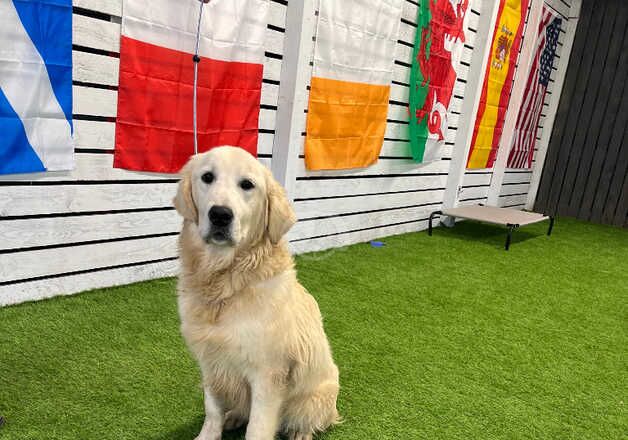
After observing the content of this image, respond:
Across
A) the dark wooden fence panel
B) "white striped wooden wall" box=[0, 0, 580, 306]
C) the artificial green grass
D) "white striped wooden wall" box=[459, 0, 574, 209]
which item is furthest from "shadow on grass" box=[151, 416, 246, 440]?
the dark wooden fence panel

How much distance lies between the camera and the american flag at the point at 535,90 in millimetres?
7152

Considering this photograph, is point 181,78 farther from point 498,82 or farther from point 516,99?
point 516,99

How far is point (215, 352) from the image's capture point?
1543 millimetres

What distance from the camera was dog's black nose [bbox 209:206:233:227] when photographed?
1.42 meters

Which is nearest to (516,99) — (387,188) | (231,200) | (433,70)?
(433,70)

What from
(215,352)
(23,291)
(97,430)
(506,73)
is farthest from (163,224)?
(506,73)

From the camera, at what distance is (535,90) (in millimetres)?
7500

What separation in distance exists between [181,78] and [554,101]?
735 cm

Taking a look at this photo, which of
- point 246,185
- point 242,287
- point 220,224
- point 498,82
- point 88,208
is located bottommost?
point 88,208

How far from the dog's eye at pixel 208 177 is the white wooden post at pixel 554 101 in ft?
27.2

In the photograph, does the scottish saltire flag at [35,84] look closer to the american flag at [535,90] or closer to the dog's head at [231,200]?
the dog's head at [231,200]

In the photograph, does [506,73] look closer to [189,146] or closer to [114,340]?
[189,146]

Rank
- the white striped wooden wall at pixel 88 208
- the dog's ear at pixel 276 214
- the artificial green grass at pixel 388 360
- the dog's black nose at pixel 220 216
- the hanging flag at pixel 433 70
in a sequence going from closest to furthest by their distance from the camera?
1. the dog's black nose at pixel 220 216
2. the dog's ear at pixel 276 214
3. the artificial green grass at pixel 388 360
4. the white striped wooden wall at pixel 88 208
5. the hanging flag at pixel 433 70

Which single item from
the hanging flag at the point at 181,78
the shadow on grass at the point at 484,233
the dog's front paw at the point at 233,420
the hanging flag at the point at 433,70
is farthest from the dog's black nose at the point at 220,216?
the shadow on grass at the point at 484,233
